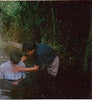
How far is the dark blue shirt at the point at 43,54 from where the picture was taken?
4566mm

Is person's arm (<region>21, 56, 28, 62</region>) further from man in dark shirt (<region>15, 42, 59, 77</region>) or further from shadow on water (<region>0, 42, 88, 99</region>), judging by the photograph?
shadow on water (<region>0, 42, 88, 99</region>)

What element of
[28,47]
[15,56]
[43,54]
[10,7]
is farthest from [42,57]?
[10,7]

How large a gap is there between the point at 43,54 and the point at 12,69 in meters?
0.53

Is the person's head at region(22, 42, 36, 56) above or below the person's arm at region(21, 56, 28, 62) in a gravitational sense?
above

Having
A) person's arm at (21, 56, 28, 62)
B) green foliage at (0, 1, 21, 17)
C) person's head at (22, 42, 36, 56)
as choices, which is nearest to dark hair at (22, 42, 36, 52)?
person's head at (22, 42, 36, 56)

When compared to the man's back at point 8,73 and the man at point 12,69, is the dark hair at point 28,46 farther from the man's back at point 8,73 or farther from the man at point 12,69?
the man's back at point 8,73

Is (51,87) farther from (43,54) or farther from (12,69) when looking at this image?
(12,69)

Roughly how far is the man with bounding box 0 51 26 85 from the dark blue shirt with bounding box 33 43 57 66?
0.24 m

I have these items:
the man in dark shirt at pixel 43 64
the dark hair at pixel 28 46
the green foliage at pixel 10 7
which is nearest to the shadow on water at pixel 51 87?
the man in dark shirt at pixel 43 64

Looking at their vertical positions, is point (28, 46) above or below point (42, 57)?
above

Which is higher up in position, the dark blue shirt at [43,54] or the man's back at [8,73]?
the dark blue shirt at [43,54]

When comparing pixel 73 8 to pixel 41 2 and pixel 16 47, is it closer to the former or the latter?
pixel 41 2

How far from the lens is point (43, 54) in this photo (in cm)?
460

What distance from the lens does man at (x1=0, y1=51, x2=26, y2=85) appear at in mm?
4580
